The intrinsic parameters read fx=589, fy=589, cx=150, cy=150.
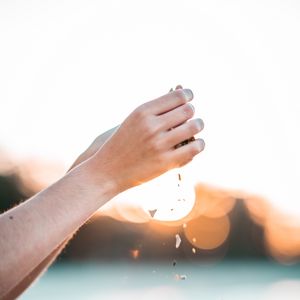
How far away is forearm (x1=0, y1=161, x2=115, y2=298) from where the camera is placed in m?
1.97

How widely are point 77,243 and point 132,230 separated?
25.1ft

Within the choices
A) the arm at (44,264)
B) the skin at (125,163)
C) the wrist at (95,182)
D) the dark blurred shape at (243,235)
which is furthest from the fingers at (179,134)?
the dark blurred shape at (243,235)

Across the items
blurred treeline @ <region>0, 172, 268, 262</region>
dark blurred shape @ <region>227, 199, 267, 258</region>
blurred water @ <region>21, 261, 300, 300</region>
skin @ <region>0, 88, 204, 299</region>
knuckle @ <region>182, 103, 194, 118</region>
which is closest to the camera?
skin @ <region>0, 88, 204, 299</region>

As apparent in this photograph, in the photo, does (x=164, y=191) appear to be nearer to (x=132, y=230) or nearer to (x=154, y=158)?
(x=154, y=158)

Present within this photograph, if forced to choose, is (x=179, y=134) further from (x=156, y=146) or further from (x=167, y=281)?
(x=167, y=281)

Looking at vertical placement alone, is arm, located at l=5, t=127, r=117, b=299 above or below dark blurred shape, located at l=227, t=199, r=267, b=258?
above

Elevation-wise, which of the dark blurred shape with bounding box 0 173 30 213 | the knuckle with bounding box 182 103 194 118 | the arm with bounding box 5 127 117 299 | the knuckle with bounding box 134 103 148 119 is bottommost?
the dark blurred shape with bounding box 0 173 30 213

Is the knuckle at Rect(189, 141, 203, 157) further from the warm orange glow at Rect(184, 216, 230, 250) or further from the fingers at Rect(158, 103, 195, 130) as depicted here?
the warm orange glow at Rect(184, 216, 230, 250)

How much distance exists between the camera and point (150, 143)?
7.19ft

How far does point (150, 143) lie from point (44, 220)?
48cm

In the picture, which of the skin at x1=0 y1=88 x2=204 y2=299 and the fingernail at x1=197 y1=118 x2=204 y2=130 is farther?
the fingernail at x1=197 y1=118 x2=204 y2=130

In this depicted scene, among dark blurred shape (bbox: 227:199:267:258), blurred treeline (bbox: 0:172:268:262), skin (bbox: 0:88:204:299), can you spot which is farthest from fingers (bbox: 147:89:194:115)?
dark blurred shape (bbox: 227:199:267:258)

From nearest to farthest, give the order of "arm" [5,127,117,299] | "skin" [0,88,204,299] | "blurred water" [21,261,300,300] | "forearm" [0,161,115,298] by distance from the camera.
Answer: "forearm" [0,161,115,298]
"skin" [0,88,204,299]
"arm" [5,127,117,299]
"blurred water" [21,261,300,300]

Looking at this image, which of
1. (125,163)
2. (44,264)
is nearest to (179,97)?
(125,163)
